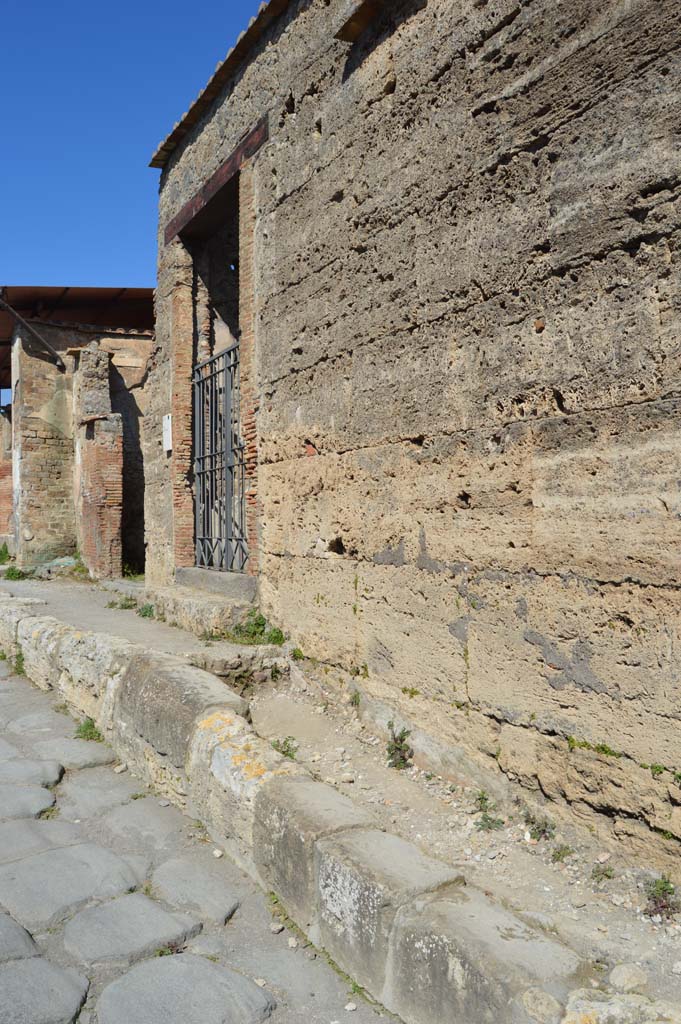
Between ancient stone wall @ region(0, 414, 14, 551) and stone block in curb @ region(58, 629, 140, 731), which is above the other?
ancient stone wall @ region(0, 414, 14, 551)

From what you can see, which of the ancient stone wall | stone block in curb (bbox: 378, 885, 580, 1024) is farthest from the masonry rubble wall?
stone block in curb (bbox: 378, 885, 580, 1024)

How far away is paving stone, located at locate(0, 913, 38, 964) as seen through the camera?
2.40 metres

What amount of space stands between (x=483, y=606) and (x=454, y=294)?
54.8 inches

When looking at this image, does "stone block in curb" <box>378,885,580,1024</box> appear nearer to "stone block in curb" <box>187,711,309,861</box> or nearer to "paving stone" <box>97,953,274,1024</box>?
"paving stone" <box>97,953,274,1024</box>

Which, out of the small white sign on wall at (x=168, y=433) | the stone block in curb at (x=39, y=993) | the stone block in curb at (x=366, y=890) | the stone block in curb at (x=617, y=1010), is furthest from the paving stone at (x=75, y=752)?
the small white sign on wall at (x=168, y=433)

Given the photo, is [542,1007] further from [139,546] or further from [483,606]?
[139,546]

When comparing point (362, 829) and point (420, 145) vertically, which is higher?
point (420, 145)

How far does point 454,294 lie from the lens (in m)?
3.53

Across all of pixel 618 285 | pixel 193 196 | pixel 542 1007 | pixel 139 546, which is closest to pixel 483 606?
pixel 618 285

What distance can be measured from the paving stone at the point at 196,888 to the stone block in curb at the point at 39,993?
1.66 ft

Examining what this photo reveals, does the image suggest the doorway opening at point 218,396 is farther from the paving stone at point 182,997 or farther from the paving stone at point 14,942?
the paving stone at point 182,997

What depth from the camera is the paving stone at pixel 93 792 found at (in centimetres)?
364

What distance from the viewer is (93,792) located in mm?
3830

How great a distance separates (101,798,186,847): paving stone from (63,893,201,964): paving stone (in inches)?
21.2
